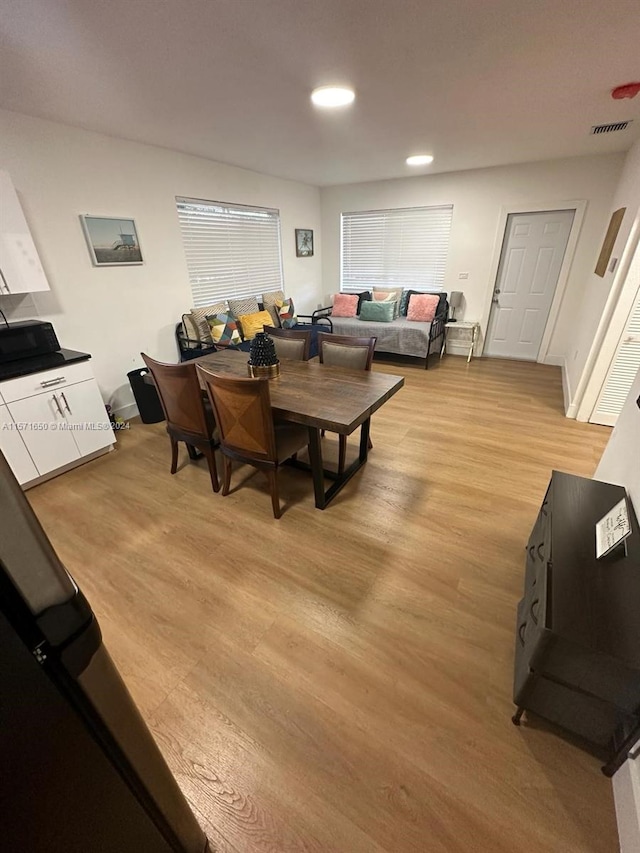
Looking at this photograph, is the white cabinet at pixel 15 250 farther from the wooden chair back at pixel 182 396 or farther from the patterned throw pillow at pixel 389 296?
the patterned throw pillow at pixel 389 296

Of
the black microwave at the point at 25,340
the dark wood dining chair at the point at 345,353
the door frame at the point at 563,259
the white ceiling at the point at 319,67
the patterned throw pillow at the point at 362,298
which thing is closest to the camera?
the white ceiling at the point at 319,67

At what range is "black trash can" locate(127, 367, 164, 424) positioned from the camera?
330 cm

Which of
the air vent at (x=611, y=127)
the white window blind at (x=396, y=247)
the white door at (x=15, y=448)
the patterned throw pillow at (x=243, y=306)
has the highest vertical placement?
the air vent at (x=611, y=127)

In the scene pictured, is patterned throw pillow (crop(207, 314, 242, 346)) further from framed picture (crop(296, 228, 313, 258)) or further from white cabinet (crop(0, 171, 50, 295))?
framed picture (crop(296, 228, 313, 258))

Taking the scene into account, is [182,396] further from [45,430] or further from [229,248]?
[229,248]

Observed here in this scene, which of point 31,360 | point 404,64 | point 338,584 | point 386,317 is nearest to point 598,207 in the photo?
point 386,317

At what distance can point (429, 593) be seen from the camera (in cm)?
172

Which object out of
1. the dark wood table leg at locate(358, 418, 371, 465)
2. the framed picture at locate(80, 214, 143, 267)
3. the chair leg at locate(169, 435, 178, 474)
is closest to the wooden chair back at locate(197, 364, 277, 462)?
the chair leg at locate(169, 435, 178, 474)

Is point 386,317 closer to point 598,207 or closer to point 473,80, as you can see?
point 598,207

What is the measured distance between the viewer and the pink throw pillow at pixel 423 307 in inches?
194

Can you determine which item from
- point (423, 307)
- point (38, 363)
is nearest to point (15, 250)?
point (38, 363)

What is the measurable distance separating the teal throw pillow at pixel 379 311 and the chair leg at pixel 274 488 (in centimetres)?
369

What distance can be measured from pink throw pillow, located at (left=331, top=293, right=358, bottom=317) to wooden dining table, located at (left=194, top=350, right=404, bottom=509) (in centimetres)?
315

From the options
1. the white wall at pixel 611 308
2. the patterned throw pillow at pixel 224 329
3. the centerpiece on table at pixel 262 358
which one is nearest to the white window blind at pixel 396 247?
the white wall at pixel 611 308
